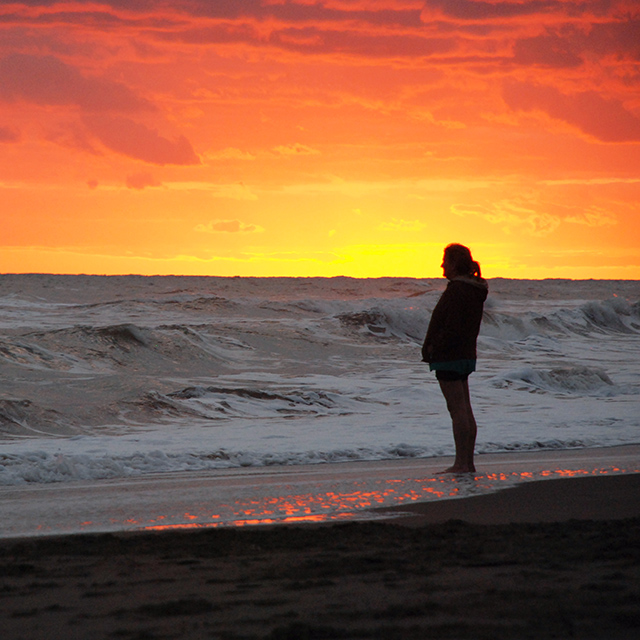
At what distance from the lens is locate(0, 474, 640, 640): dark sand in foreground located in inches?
79.7

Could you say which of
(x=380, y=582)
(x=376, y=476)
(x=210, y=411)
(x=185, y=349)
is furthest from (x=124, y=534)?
(x=185, y=349)

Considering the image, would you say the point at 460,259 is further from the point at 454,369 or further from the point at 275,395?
the point at 275,395

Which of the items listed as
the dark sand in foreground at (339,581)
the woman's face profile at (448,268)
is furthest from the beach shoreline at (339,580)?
the woman's face profile at (448,268)

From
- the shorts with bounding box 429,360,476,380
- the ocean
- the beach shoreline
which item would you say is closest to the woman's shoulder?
the shorts with bounding box 429,360,476,380

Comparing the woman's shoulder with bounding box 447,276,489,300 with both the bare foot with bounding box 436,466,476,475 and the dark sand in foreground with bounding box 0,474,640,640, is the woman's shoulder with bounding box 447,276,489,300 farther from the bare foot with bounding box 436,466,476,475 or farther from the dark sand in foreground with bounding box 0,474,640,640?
the dark sand in foreground with bounding box 0,474,640,640

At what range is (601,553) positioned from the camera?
278 cm

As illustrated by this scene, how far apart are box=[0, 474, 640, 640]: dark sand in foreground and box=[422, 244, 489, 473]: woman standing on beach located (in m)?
1.78

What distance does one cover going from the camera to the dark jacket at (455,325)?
18.3ft

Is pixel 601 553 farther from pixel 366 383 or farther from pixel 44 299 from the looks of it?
pixel 44 299

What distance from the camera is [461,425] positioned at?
556 cm

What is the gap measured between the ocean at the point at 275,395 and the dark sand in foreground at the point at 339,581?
3057 millimetres

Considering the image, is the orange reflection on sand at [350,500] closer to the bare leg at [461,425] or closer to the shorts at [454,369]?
the bare leg at [461,425]

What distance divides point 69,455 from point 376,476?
8.30ft

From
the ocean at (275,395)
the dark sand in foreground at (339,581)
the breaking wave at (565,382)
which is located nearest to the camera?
the dark sand in foreground at (339,581)
